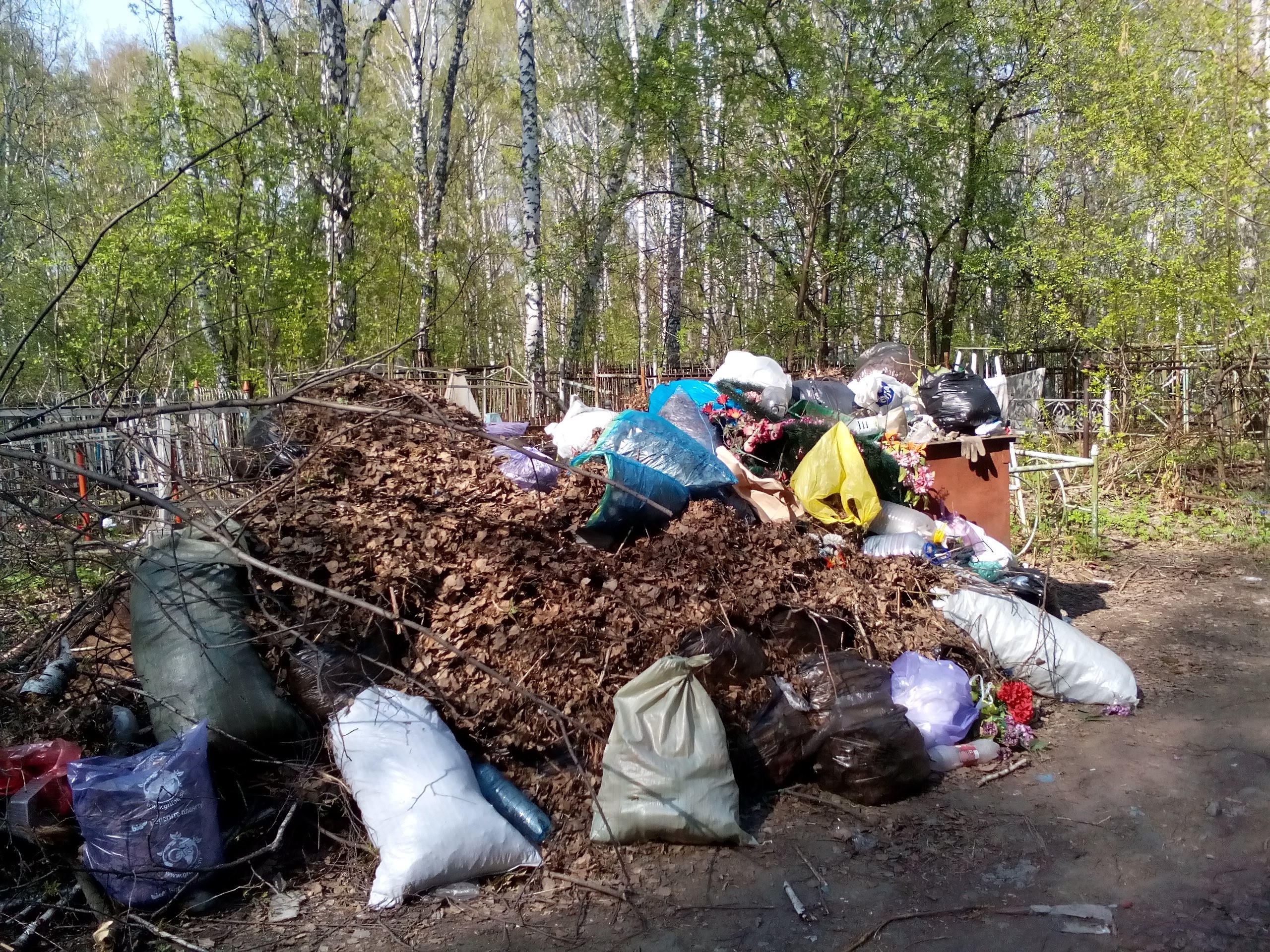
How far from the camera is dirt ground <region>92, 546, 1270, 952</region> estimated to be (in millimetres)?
2561

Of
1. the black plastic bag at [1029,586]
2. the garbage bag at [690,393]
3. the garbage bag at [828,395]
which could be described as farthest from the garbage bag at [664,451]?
the garbage bag at [828,395]

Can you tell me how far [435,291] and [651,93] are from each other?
4.82m

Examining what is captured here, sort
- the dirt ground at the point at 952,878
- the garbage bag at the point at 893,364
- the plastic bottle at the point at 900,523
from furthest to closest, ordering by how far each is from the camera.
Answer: the garbage bag at the point at 893,364
the plastic bottle at the point at 900,523
the dirt ground at the point at 952,878

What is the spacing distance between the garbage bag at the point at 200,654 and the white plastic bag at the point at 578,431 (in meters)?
2.09

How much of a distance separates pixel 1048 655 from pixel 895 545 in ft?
3.04

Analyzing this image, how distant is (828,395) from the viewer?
6.54 m

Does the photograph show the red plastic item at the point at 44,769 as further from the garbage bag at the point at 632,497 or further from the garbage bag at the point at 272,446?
the garbage bag at the point at 632,497

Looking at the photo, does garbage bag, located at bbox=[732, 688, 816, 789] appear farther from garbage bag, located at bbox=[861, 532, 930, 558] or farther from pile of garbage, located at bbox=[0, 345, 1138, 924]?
garbage bag, located at bbox=[861, 532, 930, 558]

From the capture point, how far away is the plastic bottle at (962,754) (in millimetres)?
3594

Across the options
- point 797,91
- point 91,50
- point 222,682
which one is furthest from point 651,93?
point 91,50

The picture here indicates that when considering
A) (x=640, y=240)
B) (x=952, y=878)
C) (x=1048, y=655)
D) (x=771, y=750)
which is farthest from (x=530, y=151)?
(x=952, y=878)

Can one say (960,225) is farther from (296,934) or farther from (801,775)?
(296,934)

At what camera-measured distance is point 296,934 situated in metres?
2.63

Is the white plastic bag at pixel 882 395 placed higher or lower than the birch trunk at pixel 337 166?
lower
